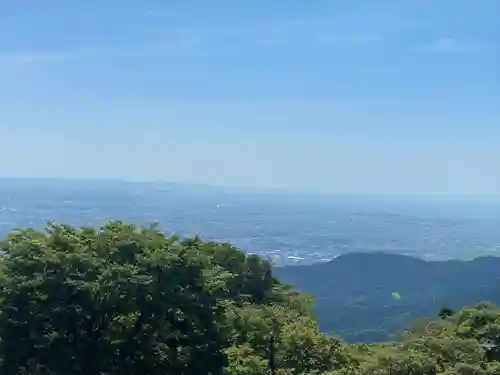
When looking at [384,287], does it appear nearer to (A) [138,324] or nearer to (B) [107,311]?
(A) [138,324]

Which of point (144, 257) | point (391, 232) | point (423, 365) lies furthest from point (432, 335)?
point (391, 232)

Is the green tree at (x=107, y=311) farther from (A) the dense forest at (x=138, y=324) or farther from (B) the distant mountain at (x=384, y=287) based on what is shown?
(B) the distant mountain at (x=384, y=287)

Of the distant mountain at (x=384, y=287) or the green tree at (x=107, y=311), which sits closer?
the green tree at (x=107, y=311)

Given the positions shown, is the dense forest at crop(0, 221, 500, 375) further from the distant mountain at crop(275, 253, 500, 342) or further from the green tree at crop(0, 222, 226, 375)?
the distant mountain at crop(275, 253, 500, 342)

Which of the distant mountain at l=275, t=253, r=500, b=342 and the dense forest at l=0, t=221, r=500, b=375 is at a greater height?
the dense forest at l=0, t=221, r=500, b=375

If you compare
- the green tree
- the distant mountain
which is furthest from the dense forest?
the distant mountain

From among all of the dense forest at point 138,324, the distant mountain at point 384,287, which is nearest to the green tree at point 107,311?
the dense forest at point 138,324
